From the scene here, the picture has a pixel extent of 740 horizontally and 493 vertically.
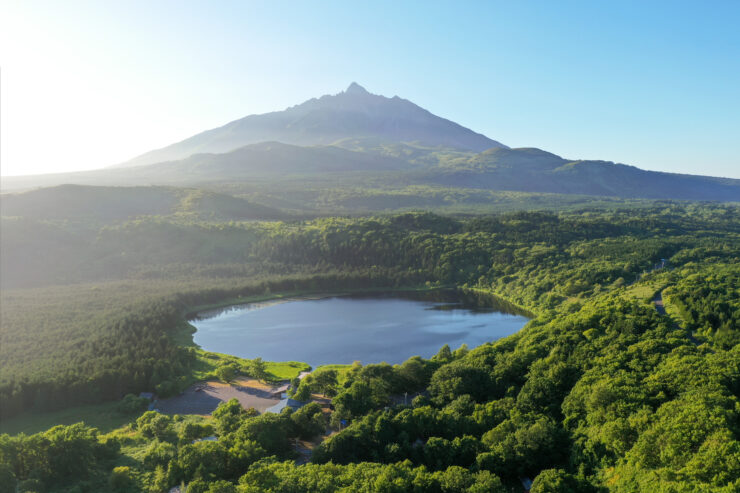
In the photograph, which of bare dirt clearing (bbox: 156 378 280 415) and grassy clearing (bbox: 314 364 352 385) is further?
grassy clearing (bbox: 314 364 352 385)

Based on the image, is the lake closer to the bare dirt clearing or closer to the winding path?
the bare dirt clearing

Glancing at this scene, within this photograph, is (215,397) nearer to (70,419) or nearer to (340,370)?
(70,419)

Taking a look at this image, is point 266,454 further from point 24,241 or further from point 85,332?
point 24,241

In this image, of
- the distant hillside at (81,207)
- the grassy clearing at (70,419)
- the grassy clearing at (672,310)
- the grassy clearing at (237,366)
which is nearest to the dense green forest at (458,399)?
the grassy clearing at (672,310)

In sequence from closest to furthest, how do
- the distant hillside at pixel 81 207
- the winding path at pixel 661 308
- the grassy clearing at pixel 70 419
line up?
1. the winding path at pixel 661 308
2. the grassy clearing at pixel 70 419
3. the distant hillside at pixel 81 207

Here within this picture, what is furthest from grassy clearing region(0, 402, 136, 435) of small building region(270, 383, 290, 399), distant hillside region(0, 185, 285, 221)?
distant hillside region(0, 185, 285, 221)

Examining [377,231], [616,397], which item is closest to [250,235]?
[377,231]

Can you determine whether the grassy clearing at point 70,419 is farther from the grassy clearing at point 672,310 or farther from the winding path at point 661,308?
the grassy clearing at point 672,310
